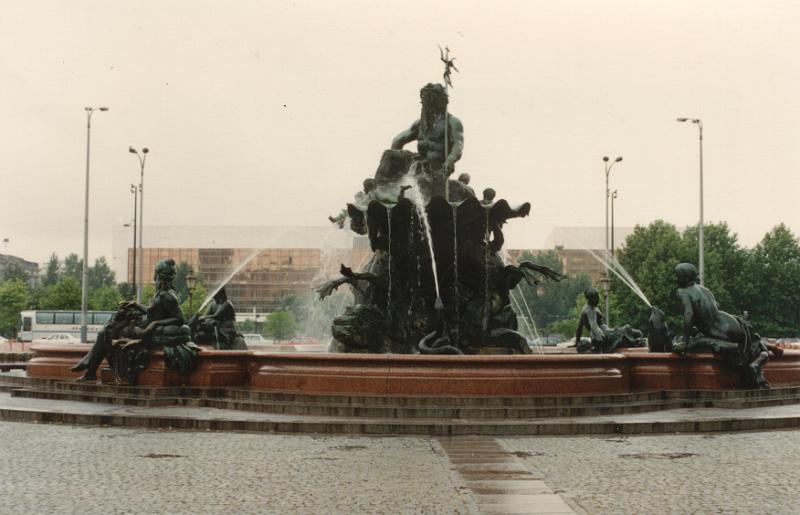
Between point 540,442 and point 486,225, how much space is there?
7959 mm

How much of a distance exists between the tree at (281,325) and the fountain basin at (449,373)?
64.9 meters

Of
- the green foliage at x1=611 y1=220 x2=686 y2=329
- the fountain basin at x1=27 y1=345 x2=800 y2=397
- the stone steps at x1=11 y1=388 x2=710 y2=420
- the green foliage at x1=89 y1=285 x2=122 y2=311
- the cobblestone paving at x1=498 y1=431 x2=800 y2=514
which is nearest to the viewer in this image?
the cobblestone paving at x1=498 y1=431 x2=800 y2=514

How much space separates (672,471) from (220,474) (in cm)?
423

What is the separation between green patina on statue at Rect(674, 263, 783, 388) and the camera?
15.5 meters

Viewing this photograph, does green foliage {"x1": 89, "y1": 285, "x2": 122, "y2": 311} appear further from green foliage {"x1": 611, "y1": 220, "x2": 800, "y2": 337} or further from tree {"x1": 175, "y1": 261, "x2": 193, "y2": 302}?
green foliage {"x1": 611, "y1": 220, "x2": 800, "y2": 337}

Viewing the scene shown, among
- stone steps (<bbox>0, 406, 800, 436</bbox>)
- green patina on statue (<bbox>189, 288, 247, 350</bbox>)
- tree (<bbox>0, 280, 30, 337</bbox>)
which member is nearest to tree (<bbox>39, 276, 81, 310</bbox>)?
tree (<bbox>0, 280, 30, 337</bbox>)

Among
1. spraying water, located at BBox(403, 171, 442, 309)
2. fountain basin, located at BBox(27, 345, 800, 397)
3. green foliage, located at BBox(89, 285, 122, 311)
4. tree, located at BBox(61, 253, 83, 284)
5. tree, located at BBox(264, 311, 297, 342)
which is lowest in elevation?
tree, located at BBox(264, 311, 297, 342)

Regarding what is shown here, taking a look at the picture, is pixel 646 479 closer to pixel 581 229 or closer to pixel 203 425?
pixel 203 425

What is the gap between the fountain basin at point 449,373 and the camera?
44.9 feet

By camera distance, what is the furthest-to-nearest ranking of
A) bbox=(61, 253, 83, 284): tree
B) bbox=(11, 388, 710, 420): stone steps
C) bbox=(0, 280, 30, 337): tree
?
bbox=(61, 253, 83, 284): tree
bbox=(0, 280, 30, 337): tree
bbox=(11, 388, 710, 420): stone steps

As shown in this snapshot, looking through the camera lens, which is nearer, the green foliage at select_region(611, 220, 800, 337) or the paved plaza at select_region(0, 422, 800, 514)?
the paved plaza at select_region(0, 422, 800, 514)

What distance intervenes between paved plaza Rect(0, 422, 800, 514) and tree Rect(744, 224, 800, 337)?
2254 inches

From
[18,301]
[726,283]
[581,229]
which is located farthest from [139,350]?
[581,229]

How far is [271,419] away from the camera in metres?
12.4
